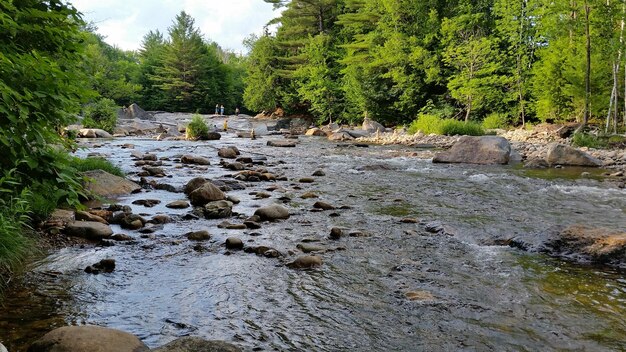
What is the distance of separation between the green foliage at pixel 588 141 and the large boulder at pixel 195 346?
19196 millimetres

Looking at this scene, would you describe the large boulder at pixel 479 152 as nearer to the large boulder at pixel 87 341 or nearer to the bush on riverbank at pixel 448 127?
the bush on riverbank at pixel 448 127

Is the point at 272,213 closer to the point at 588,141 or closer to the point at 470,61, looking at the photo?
the point at 588,141

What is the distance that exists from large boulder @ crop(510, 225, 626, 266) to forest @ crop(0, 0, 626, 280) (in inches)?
220

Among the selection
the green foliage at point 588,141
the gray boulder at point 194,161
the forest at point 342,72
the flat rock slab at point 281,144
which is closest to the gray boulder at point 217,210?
the forest at point 342,72

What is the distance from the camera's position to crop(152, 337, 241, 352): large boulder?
9.52 ft

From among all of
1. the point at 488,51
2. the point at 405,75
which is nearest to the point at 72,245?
the point at 488,51

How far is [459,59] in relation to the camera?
2856cm

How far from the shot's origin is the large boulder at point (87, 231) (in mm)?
5922

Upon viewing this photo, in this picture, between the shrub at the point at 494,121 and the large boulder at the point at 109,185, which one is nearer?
the large boulder at the point at 109,185

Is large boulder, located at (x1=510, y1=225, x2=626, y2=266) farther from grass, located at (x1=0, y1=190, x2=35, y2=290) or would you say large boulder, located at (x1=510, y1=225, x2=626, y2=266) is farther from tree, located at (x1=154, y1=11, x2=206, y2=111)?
tree, located at (x1=154, y1=11, x2=206, y2=111)

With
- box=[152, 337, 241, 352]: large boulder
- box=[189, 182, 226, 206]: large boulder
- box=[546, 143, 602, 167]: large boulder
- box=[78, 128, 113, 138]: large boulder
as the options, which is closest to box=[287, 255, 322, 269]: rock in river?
box=[152, 337, 241, 352]: large boulder

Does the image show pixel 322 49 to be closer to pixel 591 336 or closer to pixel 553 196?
pixel 553 196

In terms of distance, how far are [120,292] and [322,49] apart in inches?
1595

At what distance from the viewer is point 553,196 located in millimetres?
9500
